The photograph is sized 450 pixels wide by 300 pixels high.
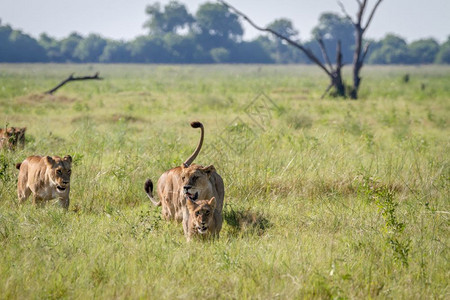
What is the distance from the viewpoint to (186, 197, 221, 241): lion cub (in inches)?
224

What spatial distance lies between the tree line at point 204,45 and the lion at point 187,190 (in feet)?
290

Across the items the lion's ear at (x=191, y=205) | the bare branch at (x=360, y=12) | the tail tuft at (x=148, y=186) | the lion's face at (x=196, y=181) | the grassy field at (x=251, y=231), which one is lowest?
the grassy field at (x=251, y=231)

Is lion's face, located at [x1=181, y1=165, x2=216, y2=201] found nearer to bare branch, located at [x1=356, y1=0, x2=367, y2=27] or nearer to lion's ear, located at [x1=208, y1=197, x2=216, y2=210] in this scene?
lion's ear, located at [x1=208, y1=197, x2=216, y2=210]

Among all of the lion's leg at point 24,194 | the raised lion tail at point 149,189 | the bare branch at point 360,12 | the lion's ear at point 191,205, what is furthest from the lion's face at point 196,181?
the bare branch at point 360,12

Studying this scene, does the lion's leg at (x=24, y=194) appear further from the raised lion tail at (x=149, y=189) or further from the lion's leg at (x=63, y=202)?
the raised lion tail at (x=149, y=189)

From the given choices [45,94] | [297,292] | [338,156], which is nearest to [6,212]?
[297,292]

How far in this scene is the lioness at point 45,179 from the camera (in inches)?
257

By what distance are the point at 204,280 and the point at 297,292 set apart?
801 millimetres

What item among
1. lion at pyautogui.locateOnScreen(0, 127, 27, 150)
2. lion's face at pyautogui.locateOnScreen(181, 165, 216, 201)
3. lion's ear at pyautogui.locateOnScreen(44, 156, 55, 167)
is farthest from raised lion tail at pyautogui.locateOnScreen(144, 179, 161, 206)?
lion at pyautogui.locateOnScreen(0, 127, 27, 150)

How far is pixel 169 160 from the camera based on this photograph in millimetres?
8914

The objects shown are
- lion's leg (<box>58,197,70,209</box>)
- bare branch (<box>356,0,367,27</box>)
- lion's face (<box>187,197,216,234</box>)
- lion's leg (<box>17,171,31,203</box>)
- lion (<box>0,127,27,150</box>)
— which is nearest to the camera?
lion's face (<box>187,197,216,234</box>)

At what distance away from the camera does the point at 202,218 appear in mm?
5695

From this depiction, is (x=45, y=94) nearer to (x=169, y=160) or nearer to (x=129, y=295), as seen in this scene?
(x=169, y=160)

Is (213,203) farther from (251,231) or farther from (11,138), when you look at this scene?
(11,138)
